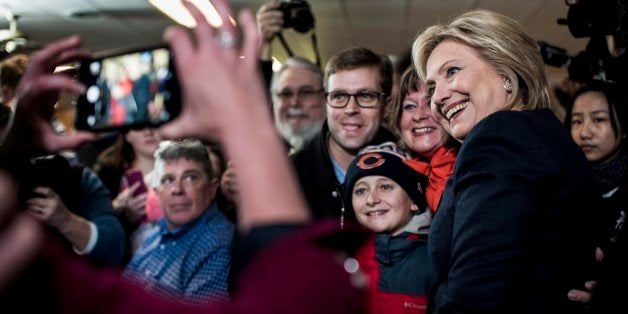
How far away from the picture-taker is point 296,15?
223 cm

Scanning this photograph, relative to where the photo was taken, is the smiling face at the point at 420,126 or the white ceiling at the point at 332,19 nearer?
the smiling face at the point at 420,126

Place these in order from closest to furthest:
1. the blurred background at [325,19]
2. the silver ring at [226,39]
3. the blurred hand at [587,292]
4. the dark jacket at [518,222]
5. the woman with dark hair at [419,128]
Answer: the silver ring at [226,39]
the dark jacket at [518,222]
the blurred hand at [587,292]
the woman with dark hair at [419,128]
the blurred background at [325,19]

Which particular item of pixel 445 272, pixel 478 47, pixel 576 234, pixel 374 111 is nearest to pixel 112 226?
pixel 374 111

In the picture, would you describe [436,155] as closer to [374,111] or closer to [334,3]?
[374,111]

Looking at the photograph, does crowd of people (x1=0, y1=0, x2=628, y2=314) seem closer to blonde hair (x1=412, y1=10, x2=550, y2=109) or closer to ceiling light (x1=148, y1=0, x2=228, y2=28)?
blonde hair (x1=412, y1=10, x2=550, y2=109)

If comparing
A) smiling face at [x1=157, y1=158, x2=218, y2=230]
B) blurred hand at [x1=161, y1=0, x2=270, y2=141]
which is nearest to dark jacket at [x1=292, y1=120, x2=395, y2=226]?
smiling face at [x1=157, y1=158, x2=218, y2=230]

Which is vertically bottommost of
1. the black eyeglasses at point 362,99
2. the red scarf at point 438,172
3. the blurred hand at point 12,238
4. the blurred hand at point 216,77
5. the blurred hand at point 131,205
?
the blurred hand at point 131,205

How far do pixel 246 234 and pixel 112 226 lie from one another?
1544mm

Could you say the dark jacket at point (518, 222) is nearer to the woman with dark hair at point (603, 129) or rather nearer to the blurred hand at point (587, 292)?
the blurred hand at point (587, 292)

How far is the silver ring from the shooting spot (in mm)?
496

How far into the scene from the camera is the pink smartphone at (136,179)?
2344 millimetres

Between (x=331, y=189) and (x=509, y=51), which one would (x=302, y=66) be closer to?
(x=331, y=189)

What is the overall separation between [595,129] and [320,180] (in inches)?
52.0

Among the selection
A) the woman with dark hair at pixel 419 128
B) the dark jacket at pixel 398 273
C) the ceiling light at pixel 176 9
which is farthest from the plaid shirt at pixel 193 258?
the ceiling light at pixel 176 9
